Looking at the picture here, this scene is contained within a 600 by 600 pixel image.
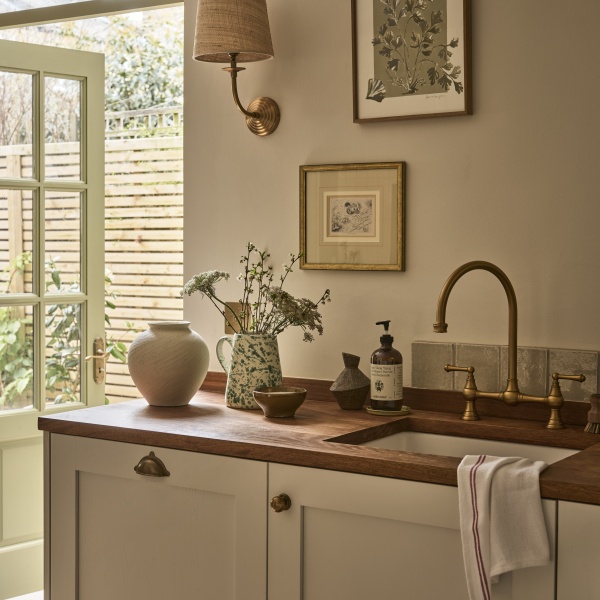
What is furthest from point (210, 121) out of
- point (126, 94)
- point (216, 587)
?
point (126, 94)

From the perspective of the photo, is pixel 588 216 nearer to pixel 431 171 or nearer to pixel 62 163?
pixel 431 171

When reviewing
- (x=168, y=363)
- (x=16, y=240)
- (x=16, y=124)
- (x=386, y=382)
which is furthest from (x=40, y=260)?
(x=386, y=382)

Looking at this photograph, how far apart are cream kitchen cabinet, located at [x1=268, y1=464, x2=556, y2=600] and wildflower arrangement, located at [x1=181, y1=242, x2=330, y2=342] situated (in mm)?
541

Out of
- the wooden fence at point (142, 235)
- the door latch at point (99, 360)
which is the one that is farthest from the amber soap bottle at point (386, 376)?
the wooden fence at point (142, 235)

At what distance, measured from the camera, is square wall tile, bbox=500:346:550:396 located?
2217 mm

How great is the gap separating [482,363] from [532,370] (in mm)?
126

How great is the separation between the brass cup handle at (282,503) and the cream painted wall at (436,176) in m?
0.67

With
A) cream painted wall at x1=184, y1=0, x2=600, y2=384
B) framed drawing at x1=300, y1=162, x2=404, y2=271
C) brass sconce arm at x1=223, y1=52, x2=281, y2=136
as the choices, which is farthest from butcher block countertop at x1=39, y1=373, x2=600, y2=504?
brass sconce arm at x1=223, y1=52, x2=281, y2=136

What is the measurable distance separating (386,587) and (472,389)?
0.61 metres

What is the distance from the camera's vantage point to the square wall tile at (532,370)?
222 cm

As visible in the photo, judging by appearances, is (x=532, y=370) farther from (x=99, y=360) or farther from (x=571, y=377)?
(x=99, y=360)

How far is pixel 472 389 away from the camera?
2236mm

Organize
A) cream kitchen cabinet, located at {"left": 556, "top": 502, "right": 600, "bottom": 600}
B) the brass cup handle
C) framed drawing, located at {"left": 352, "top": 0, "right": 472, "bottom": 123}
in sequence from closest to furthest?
cream kitchen cabinet, located at {"left": 556, "top": 502, "right": 600, "bottom": 600}
the brass cup handle
framed drawing, located at {"left": 352, "top": 0, "right": 472, "bottom": 123}

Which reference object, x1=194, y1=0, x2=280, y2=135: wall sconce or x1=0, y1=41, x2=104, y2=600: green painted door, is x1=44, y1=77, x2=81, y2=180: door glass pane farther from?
x1=194, y1=0, x2=280, y2=135: wall sconce
